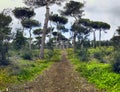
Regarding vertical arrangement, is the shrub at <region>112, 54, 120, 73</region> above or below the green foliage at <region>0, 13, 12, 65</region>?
below

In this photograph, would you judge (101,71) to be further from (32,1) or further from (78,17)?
(78,17)

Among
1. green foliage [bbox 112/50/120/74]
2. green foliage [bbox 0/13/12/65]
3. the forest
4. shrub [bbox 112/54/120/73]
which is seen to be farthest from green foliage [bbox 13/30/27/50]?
shrub [bbox 112/54/120/73]

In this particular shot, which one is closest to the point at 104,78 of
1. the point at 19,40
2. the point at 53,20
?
the point at 19,40

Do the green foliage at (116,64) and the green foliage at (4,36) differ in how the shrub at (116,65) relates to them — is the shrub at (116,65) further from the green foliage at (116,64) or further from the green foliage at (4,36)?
the green foliage at (4,36)

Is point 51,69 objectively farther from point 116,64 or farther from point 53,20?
point 53,20

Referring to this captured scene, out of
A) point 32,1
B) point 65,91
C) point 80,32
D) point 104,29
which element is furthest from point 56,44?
point 65,91

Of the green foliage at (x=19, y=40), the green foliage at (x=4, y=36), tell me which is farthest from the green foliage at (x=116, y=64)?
the green foliage at (x=19, y=40)

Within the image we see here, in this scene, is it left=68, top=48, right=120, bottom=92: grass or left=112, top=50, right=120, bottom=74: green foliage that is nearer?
left=68, top=48, right=120, bottom=92: grass

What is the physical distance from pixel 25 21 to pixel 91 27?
71.9 ft

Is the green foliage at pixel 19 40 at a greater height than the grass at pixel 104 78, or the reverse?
the green foliage at pixel 19 40

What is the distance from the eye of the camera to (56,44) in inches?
4520

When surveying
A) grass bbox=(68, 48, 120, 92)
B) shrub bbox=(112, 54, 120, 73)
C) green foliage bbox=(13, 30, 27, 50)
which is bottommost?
grass bbox=(68, 48, 120, 92)

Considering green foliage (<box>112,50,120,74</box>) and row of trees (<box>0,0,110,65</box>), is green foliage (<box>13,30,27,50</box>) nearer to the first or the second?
row of trees (<box>0,0,110,65</box>)

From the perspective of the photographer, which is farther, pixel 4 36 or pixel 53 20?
pixel 53 20
